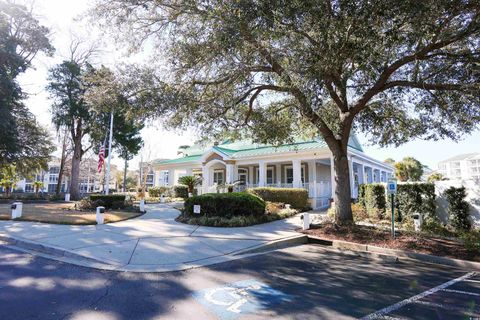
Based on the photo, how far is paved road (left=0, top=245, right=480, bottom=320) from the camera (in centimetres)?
370

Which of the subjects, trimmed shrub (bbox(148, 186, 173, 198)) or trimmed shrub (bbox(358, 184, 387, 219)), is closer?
trimmed shrub (bbox(358, 184, 387, 219))

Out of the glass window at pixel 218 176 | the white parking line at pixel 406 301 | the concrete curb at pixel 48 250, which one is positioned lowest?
the white parking line at pixel 406 301

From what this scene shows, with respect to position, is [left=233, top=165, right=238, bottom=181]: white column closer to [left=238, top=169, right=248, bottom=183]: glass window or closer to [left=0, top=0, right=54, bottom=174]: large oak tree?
[left=238, top=169, right=248, bottom=183]: glass window

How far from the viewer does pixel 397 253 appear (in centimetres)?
737

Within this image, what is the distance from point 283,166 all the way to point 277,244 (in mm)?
15137

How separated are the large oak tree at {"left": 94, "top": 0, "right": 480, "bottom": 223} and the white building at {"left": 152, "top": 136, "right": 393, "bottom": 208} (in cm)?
576

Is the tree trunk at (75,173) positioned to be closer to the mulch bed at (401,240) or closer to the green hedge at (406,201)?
the mulch bed at (401,240)

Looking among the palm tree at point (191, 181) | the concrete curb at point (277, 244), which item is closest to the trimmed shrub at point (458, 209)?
the concrete curb at point (277, 244)

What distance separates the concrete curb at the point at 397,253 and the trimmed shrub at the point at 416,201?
482cm

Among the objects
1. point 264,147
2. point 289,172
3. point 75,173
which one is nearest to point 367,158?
point 289,172

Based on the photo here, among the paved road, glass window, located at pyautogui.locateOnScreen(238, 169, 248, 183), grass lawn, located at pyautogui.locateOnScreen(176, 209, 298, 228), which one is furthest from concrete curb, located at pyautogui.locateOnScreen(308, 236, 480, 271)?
glass window, located at pyautogui.locateOnScreen(238, 169, 248, 183)

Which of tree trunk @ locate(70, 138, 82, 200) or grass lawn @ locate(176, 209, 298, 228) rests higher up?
tree trunk @ locate(70, 138, 82, 200)

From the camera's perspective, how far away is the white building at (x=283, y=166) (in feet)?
60.8

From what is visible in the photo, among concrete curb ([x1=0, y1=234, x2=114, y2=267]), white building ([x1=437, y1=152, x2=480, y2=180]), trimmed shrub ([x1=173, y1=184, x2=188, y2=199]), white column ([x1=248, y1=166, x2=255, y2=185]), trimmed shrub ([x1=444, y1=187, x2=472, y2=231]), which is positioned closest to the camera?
concrete curb ([x1=0, y1=234, x2=114, y2=267])
